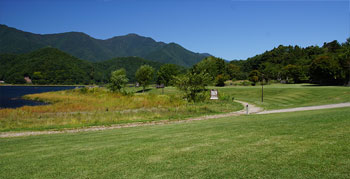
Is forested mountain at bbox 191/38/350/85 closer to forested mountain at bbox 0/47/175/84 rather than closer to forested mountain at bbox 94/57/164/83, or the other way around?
forested mountain at bbox 94/57/164/83

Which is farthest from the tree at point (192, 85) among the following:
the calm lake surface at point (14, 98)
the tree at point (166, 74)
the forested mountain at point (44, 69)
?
the forested mountain at point (44, 69)

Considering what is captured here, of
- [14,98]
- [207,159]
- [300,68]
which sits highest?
[300,68]

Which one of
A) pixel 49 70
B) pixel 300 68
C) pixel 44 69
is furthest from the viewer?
pixel 49 70

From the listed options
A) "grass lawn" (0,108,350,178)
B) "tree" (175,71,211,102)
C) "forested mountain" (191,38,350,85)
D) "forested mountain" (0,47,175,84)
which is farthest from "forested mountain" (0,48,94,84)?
"grass lawn" (0,108,350,178)

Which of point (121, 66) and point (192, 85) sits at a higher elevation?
point (121, 66)

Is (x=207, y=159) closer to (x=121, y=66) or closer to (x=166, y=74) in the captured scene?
(x=166, y=74)

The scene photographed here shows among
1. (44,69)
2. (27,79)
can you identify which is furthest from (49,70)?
(27,79)

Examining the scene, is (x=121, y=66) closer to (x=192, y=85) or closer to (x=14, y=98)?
(x=14, y=98)

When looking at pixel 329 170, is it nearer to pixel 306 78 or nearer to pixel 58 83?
pixel 306 78

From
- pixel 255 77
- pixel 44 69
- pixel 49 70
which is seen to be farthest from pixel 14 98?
pixel 44 69

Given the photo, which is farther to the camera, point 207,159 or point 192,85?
point 192,85

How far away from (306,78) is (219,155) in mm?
81022

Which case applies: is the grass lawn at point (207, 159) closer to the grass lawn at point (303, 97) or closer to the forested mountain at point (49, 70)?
the grass lawn at point (303, 97)

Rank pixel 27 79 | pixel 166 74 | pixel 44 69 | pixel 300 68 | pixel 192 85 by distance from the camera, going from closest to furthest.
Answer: pixel 192 85, pixel 300 68, pixel 166 74, pixel 27 79, pixel 44 69
